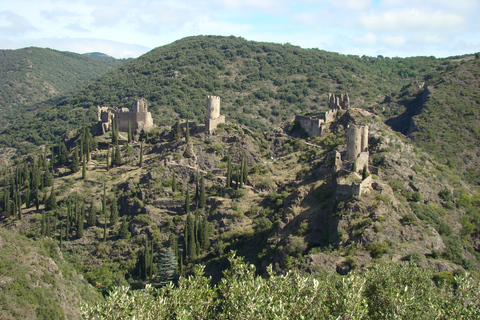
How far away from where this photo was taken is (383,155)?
53531mm

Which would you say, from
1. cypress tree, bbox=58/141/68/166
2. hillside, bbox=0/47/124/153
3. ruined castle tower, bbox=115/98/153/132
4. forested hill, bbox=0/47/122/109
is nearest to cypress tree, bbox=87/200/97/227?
cypress tree, bbox=58/141/68/166

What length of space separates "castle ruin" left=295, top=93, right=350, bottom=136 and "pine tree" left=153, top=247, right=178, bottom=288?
82.8 feet

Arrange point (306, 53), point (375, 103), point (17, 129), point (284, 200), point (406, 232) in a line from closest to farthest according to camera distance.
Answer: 1. point (406, 232)
2. point (284, 200)
3. point (375, 103)
4. point (17, 129)
5. point (306, 53)

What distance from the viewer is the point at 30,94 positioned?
165500 mm

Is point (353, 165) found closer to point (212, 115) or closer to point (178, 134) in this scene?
point (212, 115)

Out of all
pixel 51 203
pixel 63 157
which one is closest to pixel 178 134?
pixel 63 157

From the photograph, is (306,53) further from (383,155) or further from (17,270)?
(17,270)

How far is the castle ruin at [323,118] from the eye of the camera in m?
66.6

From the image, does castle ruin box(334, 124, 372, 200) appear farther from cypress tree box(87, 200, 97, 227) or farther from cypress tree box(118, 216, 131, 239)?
cypress tree box(87, 200, 97, 227)

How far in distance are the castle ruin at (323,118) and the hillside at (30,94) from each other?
62.7 m

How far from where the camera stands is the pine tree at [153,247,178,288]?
1925 inches

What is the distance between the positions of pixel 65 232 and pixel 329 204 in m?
28.2

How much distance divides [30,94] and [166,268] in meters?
132

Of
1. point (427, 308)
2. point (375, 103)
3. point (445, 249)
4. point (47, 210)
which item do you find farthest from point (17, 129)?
point (427, 308)
